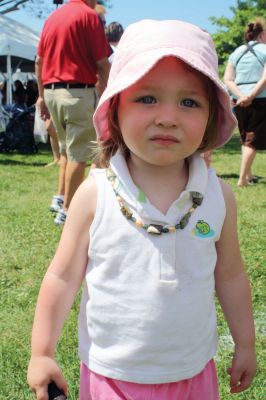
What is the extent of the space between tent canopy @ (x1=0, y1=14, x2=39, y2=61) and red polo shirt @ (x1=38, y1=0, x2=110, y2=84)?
31.2 ft

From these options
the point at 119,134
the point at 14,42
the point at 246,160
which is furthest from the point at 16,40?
the point at 119,134

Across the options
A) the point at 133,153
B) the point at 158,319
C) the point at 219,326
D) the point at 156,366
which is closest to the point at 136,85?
the point at 133,153

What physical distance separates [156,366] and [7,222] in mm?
3684

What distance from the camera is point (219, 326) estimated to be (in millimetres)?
2783

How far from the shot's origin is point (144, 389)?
4.93 feet

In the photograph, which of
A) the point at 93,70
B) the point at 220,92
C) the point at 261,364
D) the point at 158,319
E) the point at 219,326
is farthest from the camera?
the point at 93,70

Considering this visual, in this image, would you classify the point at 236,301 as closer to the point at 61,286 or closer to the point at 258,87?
the point at 61,286

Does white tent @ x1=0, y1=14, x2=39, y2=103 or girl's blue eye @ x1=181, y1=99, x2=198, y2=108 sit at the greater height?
girl's blue eye @ x1=181, y1=99, x2=198, y2=108

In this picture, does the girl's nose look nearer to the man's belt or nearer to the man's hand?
the man's belt

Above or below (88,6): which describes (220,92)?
above

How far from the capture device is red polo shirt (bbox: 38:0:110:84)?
4.65 m

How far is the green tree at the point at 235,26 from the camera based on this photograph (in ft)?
168

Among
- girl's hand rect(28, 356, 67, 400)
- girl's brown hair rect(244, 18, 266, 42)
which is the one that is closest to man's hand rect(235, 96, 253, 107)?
girl's brown hair rect(244, 18, 266, 42)

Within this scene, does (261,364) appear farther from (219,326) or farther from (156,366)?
(156,366)
